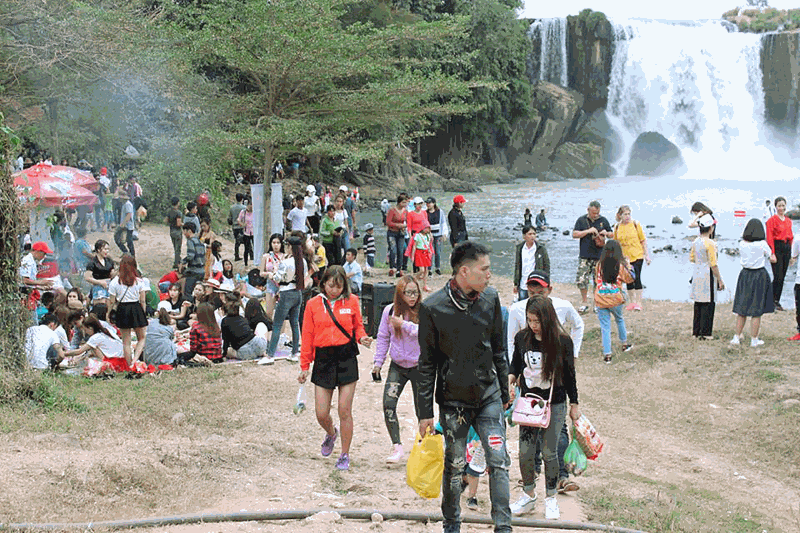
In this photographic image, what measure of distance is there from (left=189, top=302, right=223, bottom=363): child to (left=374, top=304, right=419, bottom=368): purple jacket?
434 centimetres

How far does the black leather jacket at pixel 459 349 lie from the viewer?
194 inches

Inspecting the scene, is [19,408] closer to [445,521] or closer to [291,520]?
[291,520]

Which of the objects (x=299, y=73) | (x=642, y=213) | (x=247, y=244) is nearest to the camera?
(x=299, y=73)

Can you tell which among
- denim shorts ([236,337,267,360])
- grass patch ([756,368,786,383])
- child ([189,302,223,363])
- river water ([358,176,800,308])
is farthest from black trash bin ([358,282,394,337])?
river water ([358,176,800,308])

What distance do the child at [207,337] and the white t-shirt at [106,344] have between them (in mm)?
840

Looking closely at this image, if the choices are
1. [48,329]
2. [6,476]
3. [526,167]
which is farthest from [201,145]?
[526,167]

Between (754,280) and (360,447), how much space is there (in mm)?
5784

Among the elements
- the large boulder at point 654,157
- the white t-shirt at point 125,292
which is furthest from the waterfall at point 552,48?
the white t-shirt at point 125,292

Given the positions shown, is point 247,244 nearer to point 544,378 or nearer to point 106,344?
point 106,344

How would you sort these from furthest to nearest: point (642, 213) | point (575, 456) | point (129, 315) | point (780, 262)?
point (642, 213), point (780, 262), point (129, 315), point (575, 456)

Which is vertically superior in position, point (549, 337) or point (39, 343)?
point (549, 337)

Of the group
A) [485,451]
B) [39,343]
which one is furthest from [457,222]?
[485,451]

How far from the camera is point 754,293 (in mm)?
10961

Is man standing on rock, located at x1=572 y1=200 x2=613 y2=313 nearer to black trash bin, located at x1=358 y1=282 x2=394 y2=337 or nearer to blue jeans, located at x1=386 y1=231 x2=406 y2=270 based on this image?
black trash bin, located at x1=358 y1=282 x2=394 y2=337
